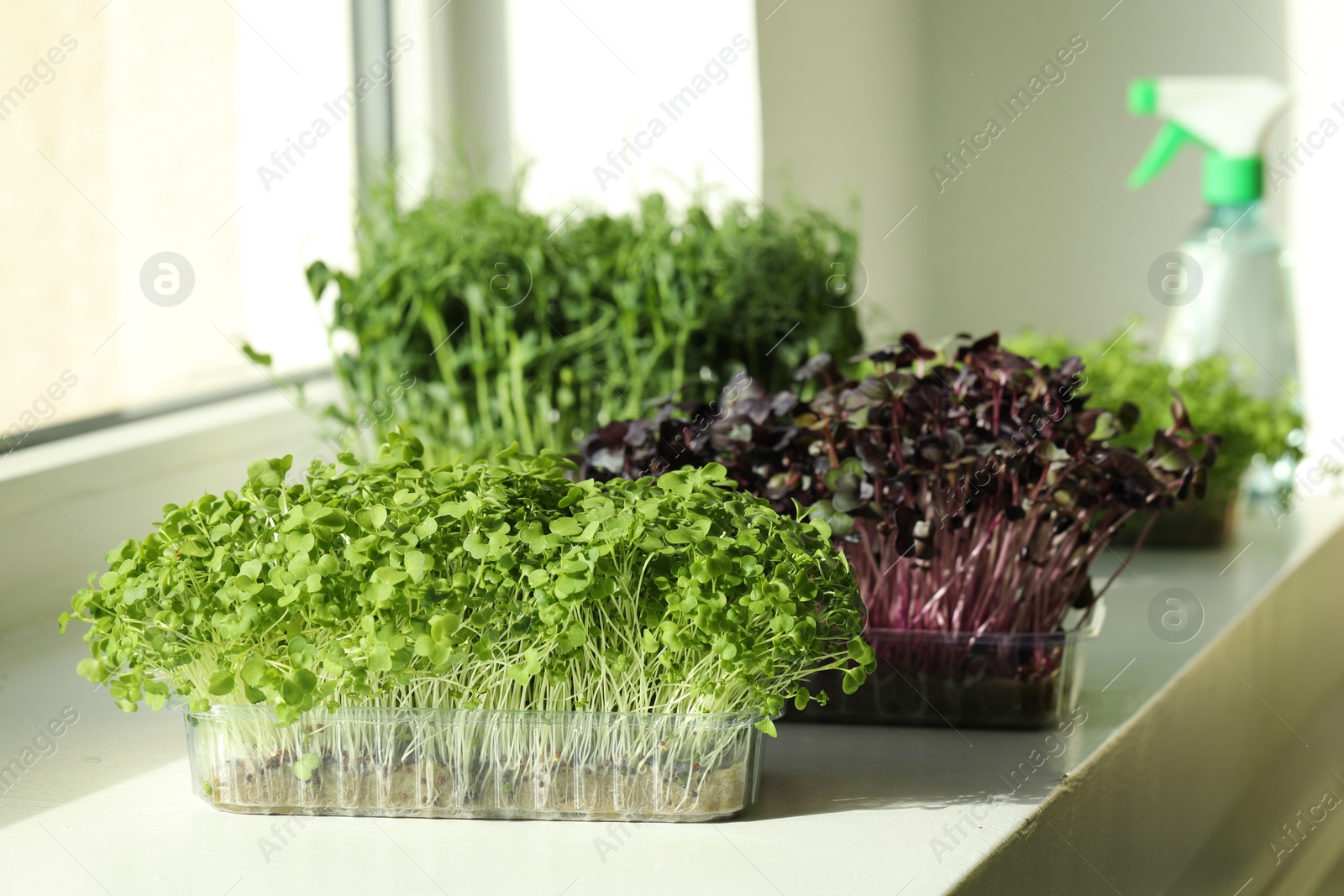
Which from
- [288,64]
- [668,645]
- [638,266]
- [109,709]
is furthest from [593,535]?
[288,64]

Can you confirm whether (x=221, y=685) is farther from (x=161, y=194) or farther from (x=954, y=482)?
(x=161, y=194)

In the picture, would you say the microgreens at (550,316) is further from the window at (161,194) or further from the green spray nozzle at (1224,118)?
the green spray nozzle at (1224,118)

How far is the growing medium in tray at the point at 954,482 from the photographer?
0.71 meters

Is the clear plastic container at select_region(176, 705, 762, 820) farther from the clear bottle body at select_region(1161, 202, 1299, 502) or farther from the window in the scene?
the clear bottle body at select_region(1161, 202, 1299, 502)

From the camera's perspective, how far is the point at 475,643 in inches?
21.9

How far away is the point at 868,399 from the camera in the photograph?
708 mm

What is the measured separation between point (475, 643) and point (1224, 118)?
4.34 feet

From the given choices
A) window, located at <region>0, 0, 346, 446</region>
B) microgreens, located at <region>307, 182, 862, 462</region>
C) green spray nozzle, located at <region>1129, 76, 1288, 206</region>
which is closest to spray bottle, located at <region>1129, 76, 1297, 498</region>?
green spray nozzle, located at <region>1129, 76, 1288, 206</region>

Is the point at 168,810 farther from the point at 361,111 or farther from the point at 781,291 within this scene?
the point at 361,111

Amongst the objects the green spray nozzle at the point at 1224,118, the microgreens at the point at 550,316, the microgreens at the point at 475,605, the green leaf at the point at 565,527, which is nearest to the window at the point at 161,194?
the microgreens at the point at 550,316

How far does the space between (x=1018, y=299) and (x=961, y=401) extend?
1322 mm

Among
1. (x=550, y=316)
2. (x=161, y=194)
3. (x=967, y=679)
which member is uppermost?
(x=161, y=194)

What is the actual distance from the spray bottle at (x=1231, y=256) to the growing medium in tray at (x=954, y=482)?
88cm

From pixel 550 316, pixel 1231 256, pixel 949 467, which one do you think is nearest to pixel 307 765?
pixel 949 467
